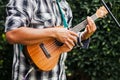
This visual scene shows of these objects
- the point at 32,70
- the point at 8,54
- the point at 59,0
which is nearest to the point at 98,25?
the point at 8,54

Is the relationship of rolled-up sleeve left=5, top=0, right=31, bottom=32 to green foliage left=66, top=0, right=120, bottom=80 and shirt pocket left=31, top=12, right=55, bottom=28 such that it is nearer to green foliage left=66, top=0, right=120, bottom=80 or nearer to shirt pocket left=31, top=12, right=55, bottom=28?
shirt pocket left=31, top=12, right=55, bottom=28

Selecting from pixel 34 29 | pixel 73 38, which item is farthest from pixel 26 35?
pixel 73 38

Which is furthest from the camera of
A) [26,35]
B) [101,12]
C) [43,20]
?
[101,12]

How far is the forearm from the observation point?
7.54 ft

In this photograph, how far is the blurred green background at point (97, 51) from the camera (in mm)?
3844

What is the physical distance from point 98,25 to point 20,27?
5.66 ft

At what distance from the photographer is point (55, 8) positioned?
2.54m

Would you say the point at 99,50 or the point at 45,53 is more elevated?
the point at 45,53

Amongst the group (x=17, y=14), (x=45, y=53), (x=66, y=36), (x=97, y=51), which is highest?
(x=17, y=14)

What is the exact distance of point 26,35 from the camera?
2.31m

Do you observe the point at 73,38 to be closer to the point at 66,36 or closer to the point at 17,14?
the point at 66,36

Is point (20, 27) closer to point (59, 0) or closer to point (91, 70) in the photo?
point (59, 0)

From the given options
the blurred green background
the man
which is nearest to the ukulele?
the man

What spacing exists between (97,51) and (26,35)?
171 cm
